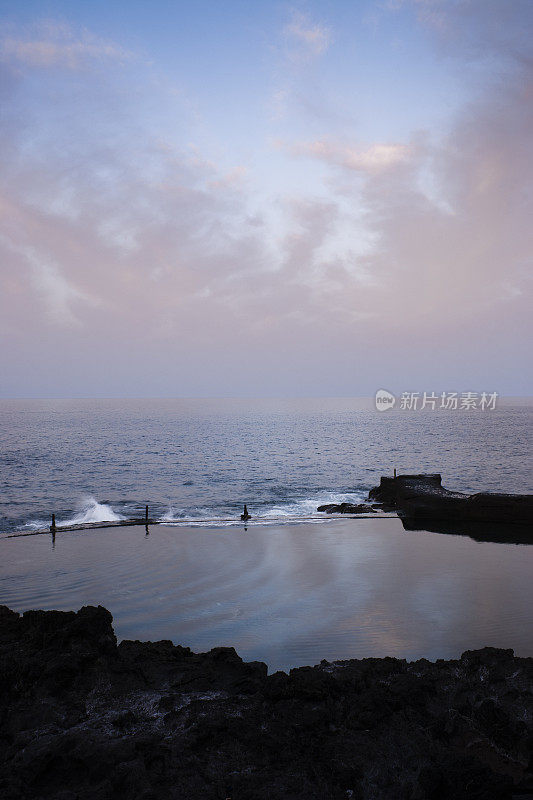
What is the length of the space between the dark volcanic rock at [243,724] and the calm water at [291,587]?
11.7 ft

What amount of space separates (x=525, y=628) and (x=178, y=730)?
1358 centimetres

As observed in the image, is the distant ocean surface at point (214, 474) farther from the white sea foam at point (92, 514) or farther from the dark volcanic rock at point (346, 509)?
the dark volcanic rock at point (346, 509)

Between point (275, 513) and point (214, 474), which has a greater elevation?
point (275, 513)

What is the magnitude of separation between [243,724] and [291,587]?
12.7 meters

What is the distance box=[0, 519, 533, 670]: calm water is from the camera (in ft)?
52.4

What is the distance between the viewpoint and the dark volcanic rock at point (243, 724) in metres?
7.67

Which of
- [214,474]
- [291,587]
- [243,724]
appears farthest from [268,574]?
[214,474]

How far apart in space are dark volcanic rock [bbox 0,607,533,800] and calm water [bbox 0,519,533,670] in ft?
11.7

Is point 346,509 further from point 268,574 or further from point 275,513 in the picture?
point 268,574

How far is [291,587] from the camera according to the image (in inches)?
854

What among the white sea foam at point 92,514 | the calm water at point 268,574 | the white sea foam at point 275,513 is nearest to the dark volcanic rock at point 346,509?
the white sea foam at point 275,513

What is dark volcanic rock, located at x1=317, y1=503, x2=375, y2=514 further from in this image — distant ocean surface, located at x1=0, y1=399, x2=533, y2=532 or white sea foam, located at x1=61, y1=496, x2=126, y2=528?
white sea foam, located at x1=61, y1=496, x2=126, y2=528

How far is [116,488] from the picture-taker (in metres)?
55.8

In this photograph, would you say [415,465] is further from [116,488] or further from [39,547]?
[39,547]
